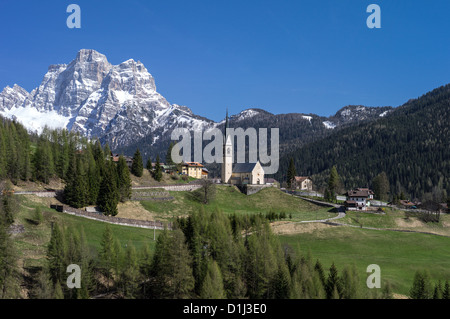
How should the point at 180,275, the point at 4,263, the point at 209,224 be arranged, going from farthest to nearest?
the point at 209,224, the point at 180,275, the point at 4,263

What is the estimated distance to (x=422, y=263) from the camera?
204 ft

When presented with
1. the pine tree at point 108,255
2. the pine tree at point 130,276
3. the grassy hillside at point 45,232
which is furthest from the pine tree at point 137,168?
the pine tree at point 130,276

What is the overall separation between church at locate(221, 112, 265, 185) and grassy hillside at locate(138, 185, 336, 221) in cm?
1021

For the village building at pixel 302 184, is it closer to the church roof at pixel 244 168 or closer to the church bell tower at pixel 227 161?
the church roof at pixel 244 168

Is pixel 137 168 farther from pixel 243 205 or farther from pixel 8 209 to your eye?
pixel 8 209

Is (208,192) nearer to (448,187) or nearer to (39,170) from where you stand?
(39,170)

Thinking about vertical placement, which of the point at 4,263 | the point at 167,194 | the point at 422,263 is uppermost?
the point at 167,194

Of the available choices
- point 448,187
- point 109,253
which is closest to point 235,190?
point 109,253

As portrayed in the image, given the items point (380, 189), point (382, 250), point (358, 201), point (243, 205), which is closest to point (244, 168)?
point (243, 205)

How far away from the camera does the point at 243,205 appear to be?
108 metres

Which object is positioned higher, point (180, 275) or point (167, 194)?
point (167, 194)

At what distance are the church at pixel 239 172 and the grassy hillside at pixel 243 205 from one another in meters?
10.2

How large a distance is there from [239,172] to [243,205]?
25677 mm
